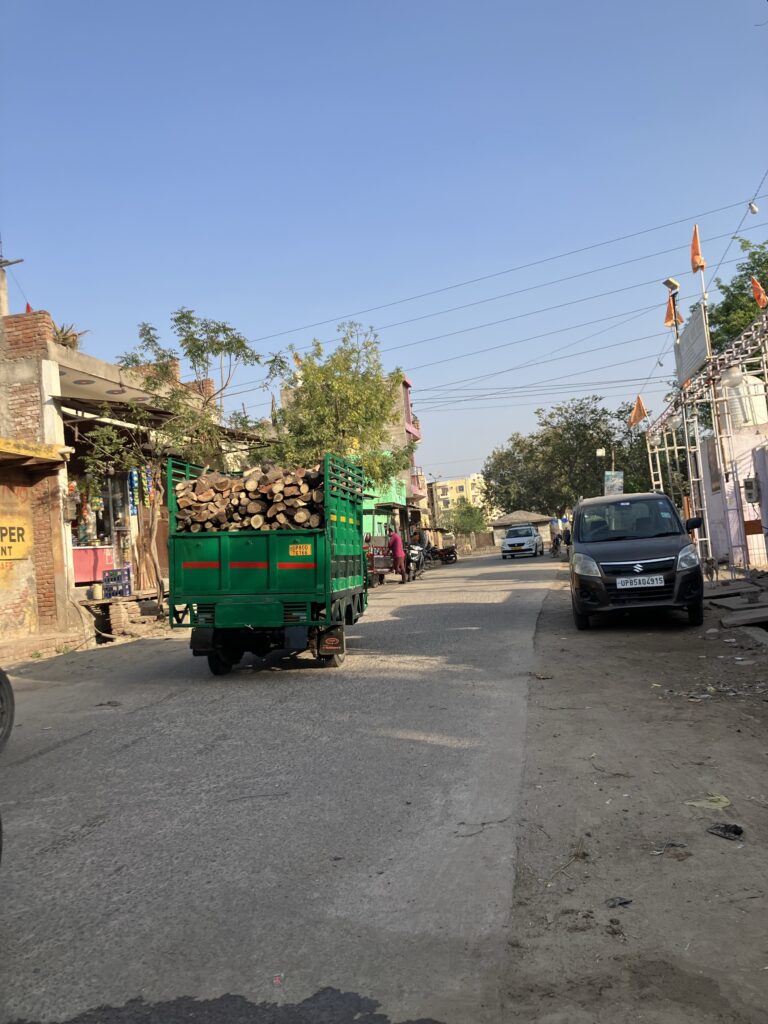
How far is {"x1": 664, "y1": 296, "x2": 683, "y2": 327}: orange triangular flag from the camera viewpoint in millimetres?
21625

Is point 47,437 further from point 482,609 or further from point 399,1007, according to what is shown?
point 399,1007

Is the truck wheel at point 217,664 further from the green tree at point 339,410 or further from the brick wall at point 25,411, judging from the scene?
the green tree at point 339,410

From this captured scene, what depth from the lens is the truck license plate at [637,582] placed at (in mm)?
11414

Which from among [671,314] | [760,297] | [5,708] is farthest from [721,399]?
[5,708]

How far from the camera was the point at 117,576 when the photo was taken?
17.8 metres

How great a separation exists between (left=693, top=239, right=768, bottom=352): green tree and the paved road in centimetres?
3315

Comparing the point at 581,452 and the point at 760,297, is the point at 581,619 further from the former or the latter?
the point at 581,452

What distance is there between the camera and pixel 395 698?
26.3 ft

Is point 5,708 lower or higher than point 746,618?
higher

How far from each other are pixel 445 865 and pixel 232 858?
3.40 ft

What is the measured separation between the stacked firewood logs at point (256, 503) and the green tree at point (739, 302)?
30.6 m

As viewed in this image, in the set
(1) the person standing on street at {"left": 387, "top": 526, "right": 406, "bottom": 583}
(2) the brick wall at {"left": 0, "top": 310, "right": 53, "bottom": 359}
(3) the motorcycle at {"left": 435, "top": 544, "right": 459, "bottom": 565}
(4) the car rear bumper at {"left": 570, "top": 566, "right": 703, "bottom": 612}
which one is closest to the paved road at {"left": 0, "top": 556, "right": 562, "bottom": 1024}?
(4) the car rear bumper at {"left": 570, "top": 566, "right": 703, "bottom": 612}

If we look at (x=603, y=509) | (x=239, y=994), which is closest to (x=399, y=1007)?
(x=239, y=994)

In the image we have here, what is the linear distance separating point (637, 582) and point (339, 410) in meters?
18.8
